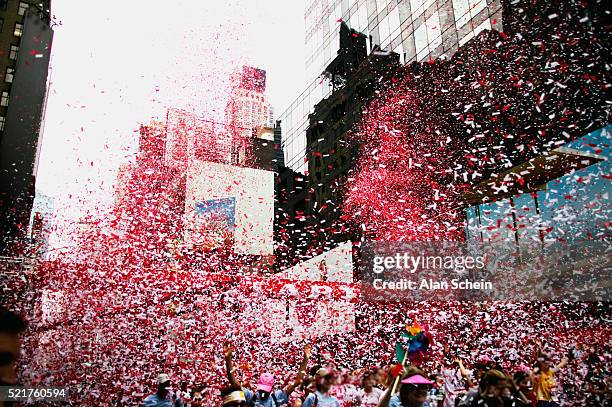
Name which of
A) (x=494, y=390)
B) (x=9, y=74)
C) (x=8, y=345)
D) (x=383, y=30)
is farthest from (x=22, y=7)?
(x=494, y=390)

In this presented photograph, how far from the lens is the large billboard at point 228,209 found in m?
26.9

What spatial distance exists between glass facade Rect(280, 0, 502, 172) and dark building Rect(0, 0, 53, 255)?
21011 millimetres

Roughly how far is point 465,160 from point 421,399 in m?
16.6

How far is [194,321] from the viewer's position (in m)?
16.7

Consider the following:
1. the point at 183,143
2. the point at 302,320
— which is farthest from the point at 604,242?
the point at 183,143

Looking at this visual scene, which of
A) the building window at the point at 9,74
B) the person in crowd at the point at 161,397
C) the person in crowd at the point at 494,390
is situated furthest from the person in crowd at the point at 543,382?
the building window at the point at 9,74

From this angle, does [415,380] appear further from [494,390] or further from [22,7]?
[22,7]

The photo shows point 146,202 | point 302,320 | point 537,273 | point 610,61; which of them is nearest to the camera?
point 610,61

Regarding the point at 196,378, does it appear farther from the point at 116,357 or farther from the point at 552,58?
the point at 552,58

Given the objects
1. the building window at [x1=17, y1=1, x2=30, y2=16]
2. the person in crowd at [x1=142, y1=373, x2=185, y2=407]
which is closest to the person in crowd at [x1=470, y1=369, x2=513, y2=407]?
the person in crowd at [x1=142, y1=373, x2=185, y2=407]

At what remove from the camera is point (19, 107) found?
37.9 metres

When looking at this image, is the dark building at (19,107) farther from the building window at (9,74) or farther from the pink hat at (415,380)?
the pink hat at (415,380)

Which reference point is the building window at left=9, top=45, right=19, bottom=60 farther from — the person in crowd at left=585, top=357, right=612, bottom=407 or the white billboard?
the person in crowd at left=585, top=357, right=612, bottom=407

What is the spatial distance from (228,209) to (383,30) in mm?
13154
